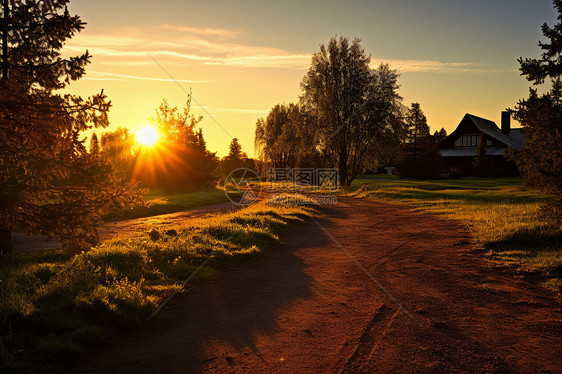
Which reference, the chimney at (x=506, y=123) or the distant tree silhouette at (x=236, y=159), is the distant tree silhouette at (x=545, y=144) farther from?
the distant tree silhouette at (x=236, y=159)

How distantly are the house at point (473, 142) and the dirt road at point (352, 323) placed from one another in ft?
173

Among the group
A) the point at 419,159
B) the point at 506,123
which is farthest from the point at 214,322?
the point at 506,123

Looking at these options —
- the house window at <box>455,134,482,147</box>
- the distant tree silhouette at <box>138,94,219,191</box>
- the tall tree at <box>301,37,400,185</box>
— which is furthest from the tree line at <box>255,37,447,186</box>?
the house window at <box>455,134,482,147</box>

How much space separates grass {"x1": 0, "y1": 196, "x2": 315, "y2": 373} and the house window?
5922 cm

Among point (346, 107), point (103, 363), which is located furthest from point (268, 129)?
point (103, 363)

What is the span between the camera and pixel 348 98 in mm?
41719

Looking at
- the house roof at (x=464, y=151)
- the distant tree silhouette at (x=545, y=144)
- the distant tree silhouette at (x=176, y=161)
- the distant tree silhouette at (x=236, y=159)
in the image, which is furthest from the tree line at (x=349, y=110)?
the distant tree silhouette at (x=236, y=159)

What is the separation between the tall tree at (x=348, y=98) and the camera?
41000 mm

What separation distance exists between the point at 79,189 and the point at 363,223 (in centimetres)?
1277

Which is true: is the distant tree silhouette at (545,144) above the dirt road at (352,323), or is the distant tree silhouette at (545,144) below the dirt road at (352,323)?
above

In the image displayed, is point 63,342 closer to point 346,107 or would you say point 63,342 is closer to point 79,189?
point 79,189

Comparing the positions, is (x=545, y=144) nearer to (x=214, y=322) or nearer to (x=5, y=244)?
Result: (x=214, y=322)

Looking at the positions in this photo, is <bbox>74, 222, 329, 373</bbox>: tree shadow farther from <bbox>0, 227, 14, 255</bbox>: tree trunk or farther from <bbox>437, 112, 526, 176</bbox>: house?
<bbox>437, 112, 526, 176</bbox>: house

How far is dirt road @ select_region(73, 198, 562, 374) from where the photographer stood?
15.5 ft
